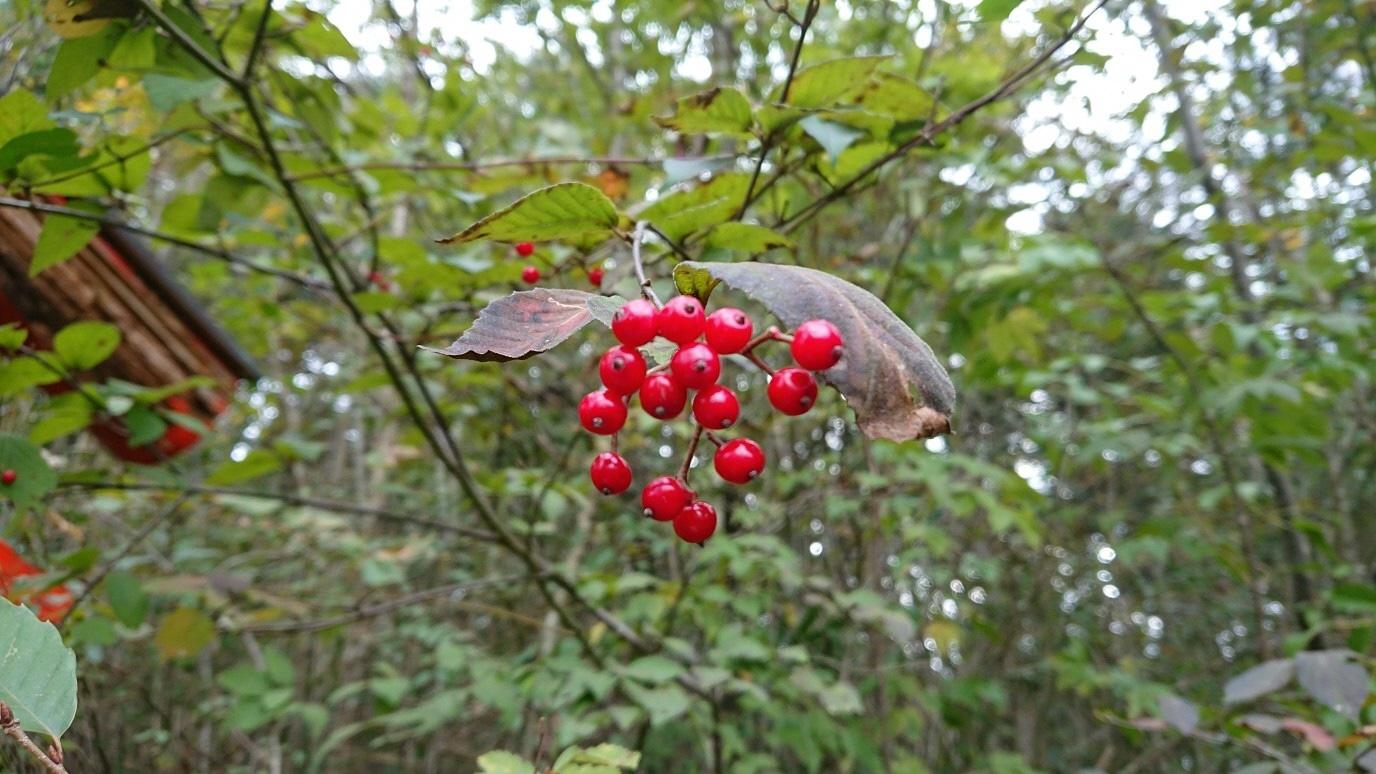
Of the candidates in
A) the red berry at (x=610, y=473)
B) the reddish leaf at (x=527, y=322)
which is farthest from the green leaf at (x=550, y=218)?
the red berry at (x=610, y=473)

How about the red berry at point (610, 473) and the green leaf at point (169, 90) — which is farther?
the green leaf at point (169, 90)

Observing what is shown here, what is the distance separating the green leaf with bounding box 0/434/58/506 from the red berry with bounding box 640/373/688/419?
1359 millimetres

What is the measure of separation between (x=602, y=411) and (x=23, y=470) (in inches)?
51.5

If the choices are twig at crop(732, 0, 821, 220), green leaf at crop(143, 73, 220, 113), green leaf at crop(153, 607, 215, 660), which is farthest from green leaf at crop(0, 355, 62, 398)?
twig at crop(732, 0, 821, 220)

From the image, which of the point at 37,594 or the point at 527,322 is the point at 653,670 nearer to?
the point at 37,594

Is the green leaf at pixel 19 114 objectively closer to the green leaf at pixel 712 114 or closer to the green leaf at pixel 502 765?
the green leaf at pixel 712 114

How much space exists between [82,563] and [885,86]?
1.94 m

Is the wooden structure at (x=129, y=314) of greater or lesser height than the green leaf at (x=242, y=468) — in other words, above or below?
above

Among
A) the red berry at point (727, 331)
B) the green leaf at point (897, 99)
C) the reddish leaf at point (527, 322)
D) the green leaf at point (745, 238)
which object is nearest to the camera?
the reddish leaf at point (527, 322)

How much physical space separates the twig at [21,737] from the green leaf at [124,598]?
1.25m

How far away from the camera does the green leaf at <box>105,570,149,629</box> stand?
5.73 ft

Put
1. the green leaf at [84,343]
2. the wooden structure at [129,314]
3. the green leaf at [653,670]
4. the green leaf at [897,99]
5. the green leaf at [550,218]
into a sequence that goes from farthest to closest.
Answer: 1. the green leaf at [653,670]
2. the wooden structure at [129,314]
3. the green leaf at [84,343]
4. the green leaf at [897,99]
5. the green leaf at [550,218]

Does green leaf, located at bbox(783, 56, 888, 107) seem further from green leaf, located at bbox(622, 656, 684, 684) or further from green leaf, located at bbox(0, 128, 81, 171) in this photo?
green leaf, located at bbox(622, 656, 684, 684)

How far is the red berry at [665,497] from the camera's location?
813 mm
